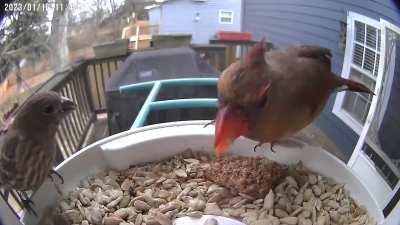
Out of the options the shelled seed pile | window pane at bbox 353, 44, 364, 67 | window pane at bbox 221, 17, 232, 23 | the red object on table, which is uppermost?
window pane at bbox 221, 17, 232, 23

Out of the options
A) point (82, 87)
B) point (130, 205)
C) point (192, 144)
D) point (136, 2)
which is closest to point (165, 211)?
point (130, 205)

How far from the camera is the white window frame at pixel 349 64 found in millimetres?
746

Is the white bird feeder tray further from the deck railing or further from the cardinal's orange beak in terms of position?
the cardinal's orange beak

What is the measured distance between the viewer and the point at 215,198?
3.03 ft

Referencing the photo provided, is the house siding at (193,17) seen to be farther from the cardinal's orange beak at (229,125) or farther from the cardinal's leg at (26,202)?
the cardinal's leg at (26,202)

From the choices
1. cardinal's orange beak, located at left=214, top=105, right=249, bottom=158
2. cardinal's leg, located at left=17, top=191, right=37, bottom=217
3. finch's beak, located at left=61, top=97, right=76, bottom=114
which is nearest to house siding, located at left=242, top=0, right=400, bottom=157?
cardinal's orange beak, located at left=214, top=105, right=249, bottom=158

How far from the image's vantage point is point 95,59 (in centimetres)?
87

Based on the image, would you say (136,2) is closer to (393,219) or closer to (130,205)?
(130,205)

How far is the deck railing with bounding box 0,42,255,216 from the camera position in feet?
2.77

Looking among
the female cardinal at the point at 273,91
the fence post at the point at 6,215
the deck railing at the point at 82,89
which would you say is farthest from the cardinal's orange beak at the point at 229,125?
the fence post at the point at 6,215

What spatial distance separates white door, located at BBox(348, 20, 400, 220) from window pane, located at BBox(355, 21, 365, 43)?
5 cm

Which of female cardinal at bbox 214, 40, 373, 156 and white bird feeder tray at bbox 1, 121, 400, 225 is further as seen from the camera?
white bird feeder tray at bbox 1, 121, 400, 225

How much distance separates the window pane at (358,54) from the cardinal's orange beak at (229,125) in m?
0.24

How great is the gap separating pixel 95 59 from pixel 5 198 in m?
0.32
